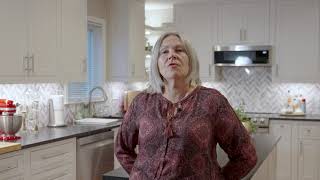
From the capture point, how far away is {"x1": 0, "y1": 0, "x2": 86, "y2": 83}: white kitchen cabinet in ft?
11.5

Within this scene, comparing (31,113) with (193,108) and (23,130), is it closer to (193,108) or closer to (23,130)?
(23,130)

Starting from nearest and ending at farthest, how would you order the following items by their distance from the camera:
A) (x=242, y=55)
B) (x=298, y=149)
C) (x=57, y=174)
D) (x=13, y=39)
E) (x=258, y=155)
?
1. (x=258, y=155)
2. (x=13, y=39)
3. (x=57, y=174)
4. (x=298, y=149)
5. (x=242, y=55)

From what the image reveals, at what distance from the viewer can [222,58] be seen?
20.0 feet

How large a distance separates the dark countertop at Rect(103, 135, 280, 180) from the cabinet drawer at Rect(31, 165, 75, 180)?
4.25ft

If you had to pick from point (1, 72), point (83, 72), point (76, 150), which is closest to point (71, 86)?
point (83, 72)

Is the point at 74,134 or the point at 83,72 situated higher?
the point at 83,72

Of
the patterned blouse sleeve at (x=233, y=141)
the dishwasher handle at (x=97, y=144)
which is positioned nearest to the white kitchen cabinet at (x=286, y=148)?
the dishwasher handle at (x=97, y=144)

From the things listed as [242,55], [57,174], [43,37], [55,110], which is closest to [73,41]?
[43,37]

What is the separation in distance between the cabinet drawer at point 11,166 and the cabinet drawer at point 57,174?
A: 22 cm

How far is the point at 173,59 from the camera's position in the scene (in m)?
1.76

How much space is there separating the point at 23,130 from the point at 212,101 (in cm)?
277

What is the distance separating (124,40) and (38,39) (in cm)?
181

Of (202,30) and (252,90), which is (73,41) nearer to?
(202,30)

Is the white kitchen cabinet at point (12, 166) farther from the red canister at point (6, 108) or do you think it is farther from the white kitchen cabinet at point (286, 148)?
the white kitchen cabinet at point (286, 148)
